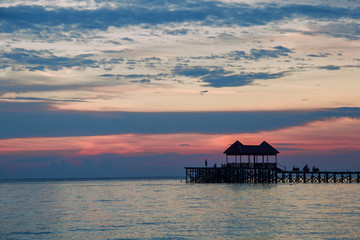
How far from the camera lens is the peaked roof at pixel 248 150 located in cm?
8406

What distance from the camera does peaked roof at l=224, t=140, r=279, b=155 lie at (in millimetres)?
84062

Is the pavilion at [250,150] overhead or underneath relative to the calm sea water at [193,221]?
overhead

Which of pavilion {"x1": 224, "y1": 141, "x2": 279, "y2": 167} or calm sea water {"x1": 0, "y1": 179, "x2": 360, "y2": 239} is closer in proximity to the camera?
calm sea water {"x1": 0, "y1": 179, "x2": 360, "y2": 239}

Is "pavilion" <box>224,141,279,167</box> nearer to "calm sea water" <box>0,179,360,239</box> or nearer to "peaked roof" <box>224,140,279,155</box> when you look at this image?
"peaked roof" <box>224,140,279,155</box>

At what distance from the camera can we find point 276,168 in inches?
3511

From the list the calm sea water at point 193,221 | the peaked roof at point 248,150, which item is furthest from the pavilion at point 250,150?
the calm sea water at point 193,221

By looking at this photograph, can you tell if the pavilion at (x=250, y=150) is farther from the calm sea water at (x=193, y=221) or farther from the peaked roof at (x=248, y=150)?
the calm sea water at (x=193, y=221)

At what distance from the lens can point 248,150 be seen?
8438 cm

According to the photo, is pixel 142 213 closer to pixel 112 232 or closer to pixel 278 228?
pixel 112 232

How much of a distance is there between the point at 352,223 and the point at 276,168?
2089 inches


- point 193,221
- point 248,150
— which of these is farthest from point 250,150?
point 193,221

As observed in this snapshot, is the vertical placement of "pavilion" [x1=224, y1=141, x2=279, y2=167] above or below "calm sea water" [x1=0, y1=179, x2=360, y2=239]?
above

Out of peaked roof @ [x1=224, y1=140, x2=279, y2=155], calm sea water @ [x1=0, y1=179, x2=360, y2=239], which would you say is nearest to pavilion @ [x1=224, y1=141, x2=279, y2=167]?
peaked roof @ [x1=224, y1=140, x2=279, y2=155]

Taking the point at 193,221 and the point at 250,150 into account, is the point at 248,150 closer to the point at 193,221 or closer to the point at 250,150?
the point at 250,150
